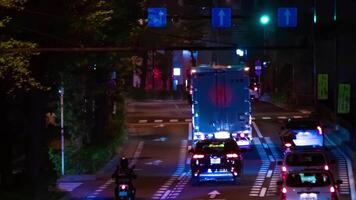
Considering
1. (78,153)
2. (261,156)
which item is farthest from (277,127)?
(78,153)

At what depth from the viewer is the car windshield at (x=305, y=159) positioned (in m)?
26.4

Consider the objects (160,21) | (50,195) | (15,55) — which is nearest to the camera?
(15,55)

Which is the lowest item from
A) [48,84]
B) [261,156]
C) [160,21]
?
[261,156]

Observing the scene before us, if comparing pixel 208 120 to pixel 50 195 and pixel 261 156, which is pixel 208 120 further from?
pixel 50 195

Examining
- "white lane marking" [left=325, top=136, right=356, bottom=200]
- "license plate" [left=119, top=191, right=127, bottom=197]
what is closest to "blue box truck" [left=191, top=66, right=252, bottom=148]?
"white lane marking" [left=325, top=136, right=356, bottom=200]

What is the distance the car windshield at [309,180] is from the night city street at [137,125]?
3 centimetres

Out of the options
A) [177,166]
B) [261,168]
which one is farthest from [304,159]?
[177,166]

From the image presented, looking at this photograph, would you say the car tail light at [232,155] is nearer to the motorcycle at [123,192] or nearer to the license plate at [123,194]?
the motorcycle at [123,192]

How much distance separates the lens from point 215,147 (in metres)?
32.0

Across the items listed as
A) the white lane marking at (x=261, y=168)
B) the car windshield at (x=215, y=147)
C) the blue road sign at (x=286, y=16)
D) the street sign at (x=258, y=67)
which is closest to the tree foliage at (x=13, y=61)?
the white lane marking at (x=261, y=168)

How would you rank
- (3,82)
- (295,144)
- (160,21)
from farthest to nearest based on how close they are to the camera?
(160,21)
(295,144)
(3,82)

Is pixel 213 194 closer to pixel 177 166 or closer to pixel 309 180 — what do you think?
pixel 309 180

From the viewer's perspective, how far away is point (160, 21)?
137 ft

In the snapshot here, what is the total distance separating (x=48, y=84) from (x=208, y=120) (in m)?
11.5
